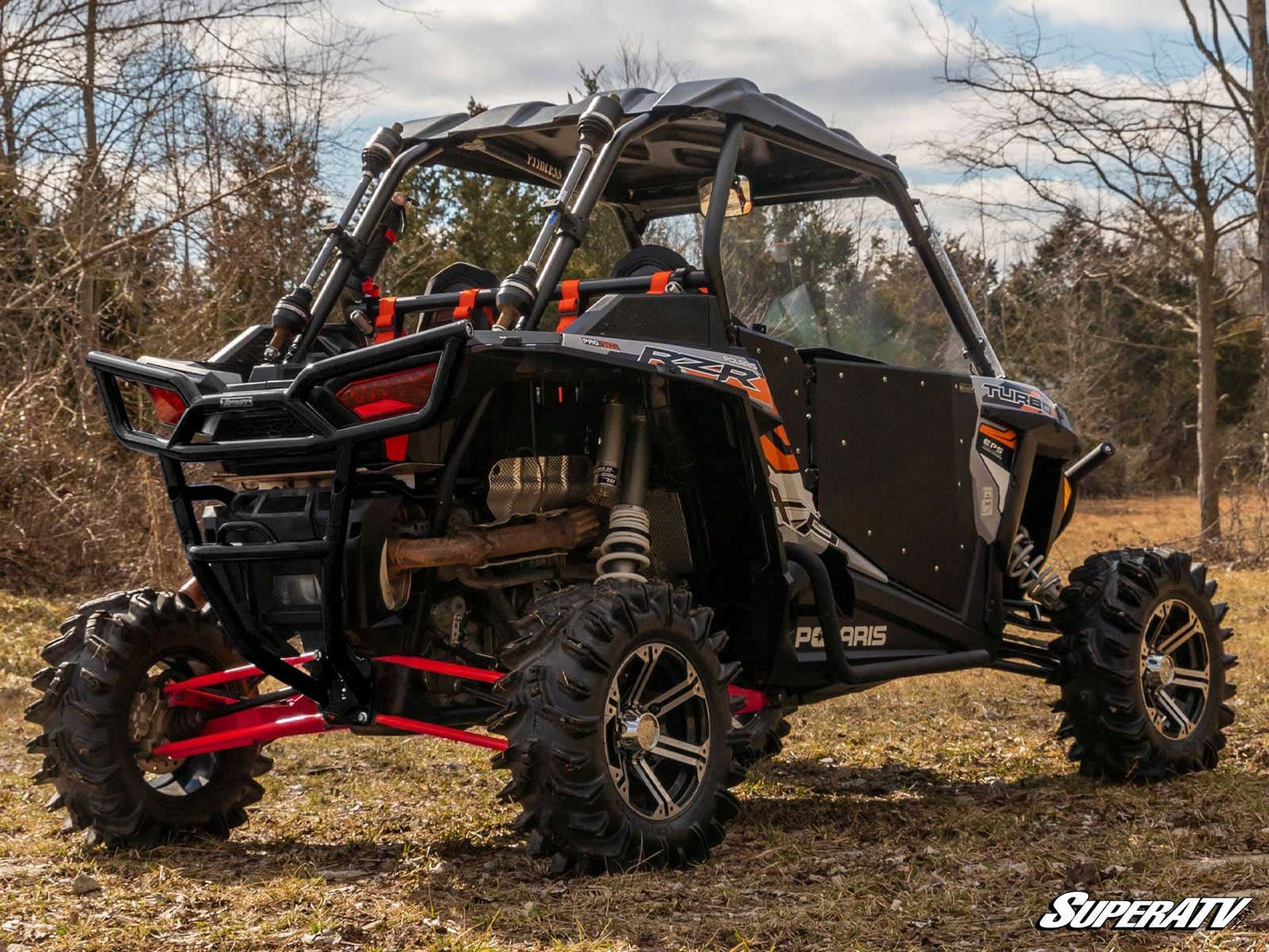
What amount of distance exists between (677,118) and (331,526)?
6.21ft

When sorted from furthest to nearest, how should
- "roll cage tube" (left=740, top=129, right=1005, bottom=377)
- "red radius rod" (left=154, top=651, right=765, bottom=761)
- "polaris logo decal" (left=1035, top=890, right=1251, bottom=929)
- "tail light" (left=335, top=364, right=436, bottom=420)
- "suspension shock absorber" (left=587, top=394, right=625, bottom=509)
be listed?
"roll cage tube" (left=740, top=129, right=1005, bottom=377), "suspension shock absorber" (left=587, top=394, right=625, bottom=509), "red radius rod" (left=154, top=651, right=765, bottom=761), "tail light" (left=335, top=364, right=436, bottom=420), "polaris logo decal" (left=1035, top=890, right=1251, bottom=929)

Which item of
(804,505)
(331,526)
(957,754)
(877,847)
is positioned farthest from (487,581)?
(957,754)

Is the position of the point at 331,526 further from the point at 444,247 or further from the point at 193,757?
the point at 444,247

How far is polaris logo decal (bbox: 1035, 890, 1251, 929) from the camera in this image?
390 cm

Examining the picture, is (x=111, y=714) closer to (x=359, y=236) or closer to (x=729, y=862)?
(x=359, y=236)

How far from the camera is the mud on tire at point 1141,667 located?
621 centimetres

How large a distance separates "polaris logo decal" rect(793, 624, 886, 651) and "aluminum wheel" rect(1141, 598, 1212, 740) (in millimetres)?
1215

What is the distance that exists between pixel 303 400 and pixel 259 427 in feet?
0.97

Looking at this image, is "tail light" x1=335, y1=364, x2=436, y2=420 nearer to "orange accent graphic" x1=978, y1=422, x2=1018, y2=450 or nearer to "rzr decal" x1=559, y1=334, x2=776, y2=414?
"rzr decal" x1=559, y1=334, x2=776, y2=414

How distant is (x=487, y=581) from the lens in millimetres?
4832

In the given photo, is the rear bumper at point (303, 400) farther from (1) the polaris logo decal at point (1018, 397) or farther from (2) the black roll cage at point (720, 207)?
(1) the polaris logo decal at point (1018, 397)

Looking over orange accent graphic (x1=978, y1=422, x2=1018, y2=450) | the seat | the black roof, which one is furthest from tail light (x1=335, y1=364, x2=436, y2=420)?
orange accent graphic (x1=978, y1=422, x2=1018, y2=450)

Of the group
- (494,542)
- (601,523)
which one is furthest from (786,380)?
(494,542)

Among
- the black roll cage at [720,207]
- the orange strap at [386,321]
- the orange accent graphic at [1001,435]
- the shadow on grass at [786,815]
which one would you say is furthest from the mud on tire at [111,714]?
the orange accent graphic at [1001,435]
